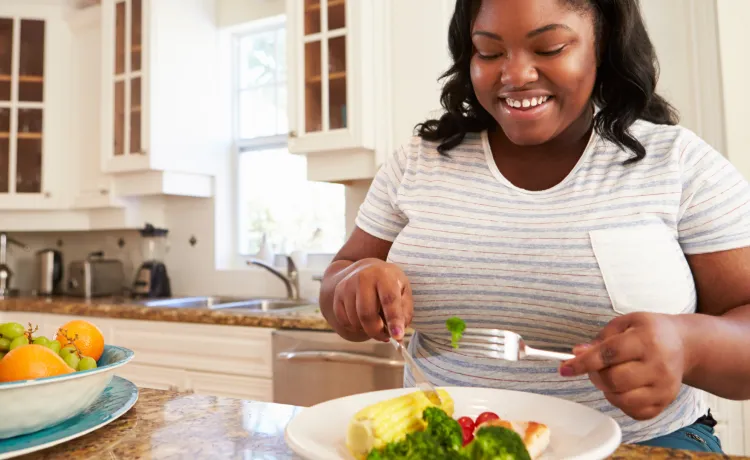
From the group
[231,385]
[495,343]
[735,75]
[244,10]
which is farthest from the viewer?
[244,10]

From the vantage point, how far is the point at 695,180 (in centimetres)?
85

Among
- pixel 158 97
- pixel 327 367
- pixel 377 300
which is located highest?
pixel 158 97

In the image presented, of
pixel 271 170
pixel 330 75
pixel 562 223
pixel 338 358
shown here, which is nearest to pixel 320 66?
pixel 330 75

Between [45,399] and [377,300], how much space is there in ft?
1.30

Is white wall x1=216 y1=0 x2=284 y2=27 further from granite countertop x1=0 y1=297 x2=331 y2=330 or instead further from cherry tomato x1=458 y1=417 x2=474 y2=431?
cherry tomato x1=458 y1=417 x2=474 y2=431

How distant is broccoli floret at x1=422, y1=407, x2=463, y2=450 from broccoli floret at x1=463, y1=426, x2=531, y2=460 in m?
0.01

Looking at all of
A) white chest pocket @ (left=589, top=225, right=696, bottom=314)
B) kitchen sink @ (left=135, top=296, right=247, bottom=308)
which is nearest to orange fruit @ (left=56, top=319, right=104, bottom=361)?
white chest pocket @ (left=589, top=225, right=696, bottom=314)

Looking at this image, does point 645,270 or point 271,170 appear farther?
point 271,170

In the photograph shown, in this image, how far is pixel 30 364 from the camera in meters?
0.67

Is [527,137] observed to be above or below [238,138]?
below

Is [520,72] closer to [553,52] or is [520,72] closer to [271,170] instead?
[553,52]

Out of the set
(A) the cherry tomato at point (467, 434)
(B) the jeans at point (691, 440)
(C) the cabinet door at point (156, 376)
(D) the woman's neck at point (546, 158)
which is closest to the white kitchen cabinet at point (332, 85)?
(C) the cabinet door at point (156, 376)

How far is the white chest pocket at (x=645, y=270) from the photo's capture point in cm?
85

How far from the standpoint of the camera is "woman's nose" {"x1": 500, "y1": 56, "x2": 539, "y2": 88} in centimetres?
87
